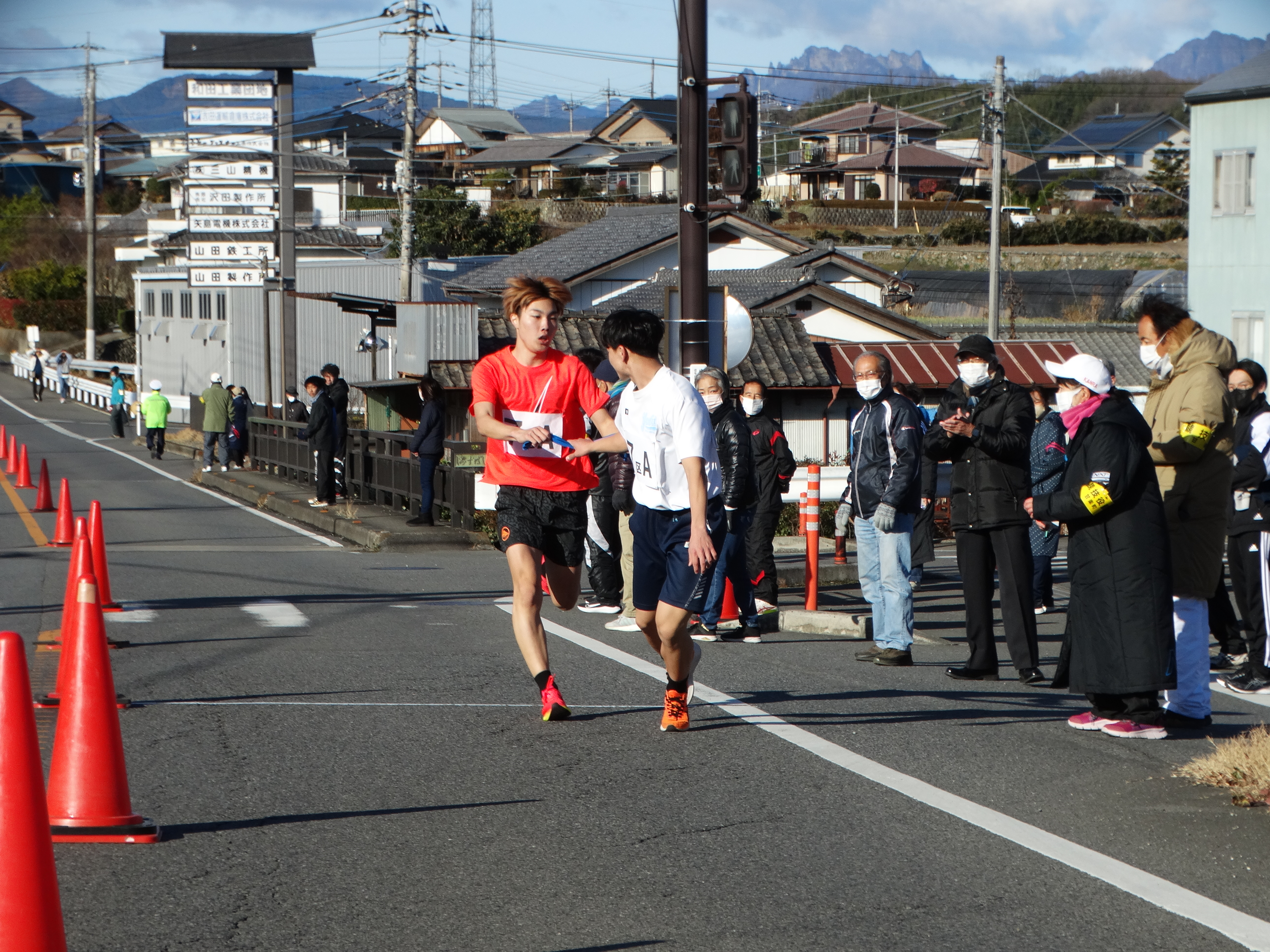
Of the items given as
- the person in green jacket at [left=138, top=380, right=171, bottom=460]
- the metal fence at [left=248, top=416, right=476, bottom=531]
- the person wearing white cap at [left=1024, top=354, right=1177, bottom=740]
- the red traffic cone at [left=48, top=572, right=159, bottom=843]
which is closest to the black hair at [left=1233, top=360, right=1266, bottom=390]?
the person wearing white cap at [left=1024, top=354, right=1177, bottom=740]

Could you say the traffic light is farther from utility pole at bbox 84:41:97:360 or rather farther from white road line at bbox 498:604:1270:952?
utility pole at bbox 84:41:97:360

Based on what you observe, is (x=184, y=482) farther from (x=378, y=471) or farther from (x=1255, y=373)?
(x=1255, y=373)

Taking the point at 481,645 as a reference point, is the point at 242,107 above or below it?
above

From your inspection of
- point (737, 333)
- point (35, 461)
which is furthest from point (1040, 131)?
point (737, 333)

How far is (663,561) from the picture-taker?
20.9 feet

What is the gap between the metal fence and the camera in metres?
17.9

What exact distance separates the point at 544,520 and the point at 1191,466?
3.29 m

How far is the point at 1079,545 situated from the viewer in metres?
6.53

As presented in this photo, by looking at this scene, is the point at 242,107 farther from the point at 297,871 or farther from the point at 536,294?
the point at 297,871

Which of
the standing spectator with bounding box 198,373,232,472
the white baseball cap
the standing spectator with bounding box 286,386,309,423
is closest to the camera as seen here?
the white baseball cap

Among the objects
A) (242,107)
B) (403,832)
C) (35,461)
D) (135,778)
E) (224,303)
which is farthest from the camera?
(224,303)

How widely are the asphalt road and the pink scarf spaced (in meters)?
1.54

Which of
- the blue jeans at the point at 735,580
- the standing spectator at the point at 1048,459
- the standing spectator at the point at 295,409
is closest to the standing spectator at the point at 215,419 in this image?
the standing spectator at the point at 295,409

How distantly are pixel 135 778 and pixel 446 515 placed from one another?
13.0m
